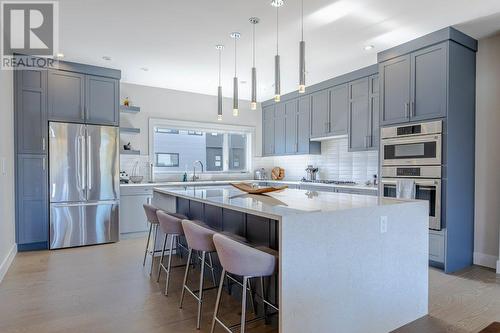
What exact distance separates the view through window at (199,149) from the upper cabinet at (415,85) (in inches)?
142

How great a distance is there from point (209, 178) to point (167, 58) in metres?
2.78

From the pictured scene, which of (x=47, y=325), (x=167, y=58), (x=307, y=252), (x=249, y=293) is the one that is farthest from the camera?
(x=167, y=58)

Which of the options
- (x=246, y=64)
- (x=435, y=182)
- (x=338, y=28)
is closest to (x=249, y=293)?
(x=435, y=182)

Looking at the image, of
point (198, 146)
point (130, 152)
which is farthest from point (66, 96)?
point (198, 146)

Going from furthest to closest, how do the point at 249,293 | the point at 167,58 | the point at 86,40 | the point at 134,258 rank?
the point at 167,58
the point at 134,258
the point at 86,40
the point at 249,293

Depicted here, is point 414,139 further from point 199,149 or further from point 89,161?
point 89,161

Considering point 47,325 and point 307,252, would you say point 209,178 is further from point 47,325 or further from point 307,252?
point 307,252

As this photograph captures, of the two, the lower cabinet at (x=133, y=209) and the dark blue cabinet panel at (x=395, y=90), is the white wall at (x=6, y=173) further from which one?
the dark blue cabinet panel at (x=395, y=90)

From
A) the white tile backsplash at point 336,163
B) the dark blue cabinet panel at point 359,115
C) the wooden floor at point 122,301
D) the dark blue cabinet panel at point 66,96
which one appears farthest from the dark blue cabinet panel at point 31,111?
the dark blue cabinet panel at point 359,115

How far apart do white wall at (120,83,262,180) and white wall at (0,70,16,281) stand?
1761 mm

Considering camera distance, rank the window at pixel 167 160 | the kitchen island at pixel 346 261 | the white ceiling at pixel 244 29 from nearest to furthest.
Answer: the kitchen island at pixel 346 261 < the white ceiling at pixel 244 29 < the window at pixel 167 160

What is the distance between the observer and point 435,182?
342 cm

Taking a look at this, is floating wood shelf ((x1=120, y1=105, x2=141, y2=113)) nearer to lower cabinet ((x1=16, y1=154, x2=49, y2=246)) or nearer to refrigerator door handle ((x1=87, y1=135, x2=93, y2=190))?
refrigerator door handle ((x1=87, y1=135, x2=93, y2=190))

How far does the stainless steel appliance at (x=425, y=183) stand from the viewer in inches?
134
